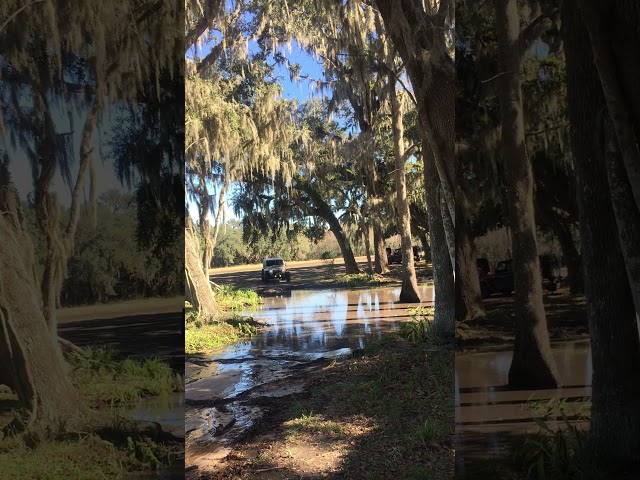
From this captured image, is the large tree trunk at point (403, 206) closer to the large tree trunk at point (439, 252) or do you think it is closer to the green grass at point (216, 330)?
the large tree trunk at point (439, 252)

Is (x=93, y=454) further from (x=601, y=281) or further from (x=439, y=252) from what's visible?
(x=439, y=252)

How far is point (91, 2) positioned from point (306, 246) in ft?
53.4

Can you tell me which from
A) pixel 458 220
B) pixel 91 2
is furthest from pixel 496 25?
pixel 91 2

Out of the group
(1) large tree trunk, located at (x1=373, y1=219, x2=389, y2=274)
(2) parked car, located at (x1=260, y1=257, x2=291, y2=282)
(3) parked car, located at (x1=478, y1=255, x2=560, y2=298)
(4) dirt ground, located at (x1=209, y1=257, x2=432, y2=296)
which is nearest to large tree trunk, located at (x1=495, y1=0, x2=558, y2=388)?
(3) parked car, located at (x1=478, y1=255, x2=560, y2=298)

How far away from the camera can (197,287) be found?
35.7ft

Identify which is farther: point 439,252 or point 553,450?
point 439,252

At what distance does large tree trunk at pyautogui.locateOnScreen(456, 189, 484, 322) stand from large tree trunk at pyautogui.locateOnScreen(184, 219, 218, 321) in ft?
29.4

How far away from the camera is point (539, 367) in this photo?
7.91 feet

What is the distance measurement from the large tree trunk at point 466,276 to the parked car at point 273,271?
14.1 m

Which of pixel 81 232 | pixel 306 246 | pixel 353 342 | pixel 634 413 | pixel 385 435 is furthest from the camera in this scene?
pixel 306 246

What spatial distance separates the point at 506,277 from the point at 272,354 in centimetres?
764

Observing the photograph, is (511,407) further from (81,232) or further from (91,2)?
(91,2)

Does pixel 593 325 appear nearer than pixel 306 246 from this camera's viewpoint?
Yes

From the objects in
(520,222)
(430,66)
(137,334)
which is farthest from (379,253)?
(137,334)
